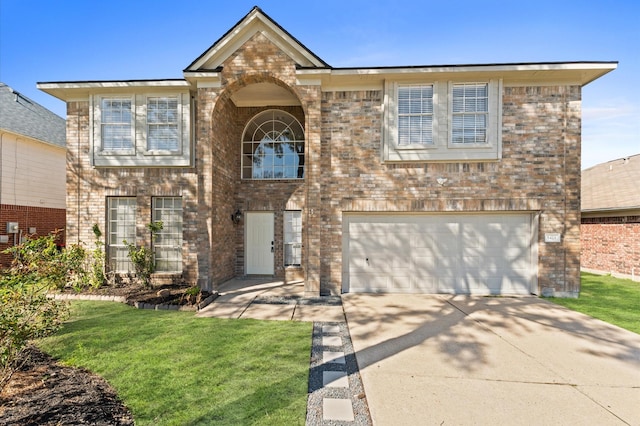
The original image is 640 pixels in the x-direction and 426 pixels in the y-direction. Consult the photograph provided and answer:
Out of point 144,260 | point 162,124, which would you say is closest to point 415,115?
point 162,124

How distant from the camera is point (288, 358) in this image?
4.16 meters

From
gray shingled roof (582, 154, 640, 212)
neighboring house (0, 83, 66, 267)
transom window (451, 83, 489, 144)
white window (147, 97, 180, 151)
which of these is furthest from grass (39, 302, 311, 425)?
gray shingled roof (582, 154, 640, 212)

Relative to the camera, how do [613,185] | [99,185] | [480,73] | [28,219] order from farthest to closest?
[613,185] < [28,219] < [99,185] < [480,73]

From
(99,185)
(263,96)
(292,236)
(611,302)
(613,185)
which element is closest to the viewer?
(611,302)

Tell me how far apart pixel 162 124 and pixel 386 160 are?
22.8ft

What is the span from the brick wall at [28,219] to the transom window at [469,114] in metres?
13.9

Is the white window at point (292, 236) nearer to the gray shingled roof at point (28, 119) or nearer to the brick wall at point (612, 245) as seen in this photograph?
the gray shingled roof at point (28, 119)

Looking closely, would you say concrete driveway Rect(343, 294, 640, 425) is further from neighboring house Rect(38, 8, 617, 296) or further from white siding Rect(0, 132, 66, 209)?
white siding Rect(0, 132, 66, 209)

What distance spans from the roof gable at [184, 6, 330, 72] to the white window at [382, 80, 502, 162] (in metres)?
2.44

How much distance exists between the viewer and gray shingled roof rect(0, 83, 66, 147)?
37.1 ft

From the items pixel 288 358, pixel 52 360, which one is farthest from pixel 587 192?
pixel 52 360

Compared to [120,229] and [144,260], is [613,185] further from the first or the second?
[120,229]

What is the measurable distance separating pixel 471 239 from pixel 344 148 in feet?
14.9

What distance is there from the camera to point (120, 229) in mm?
9016
